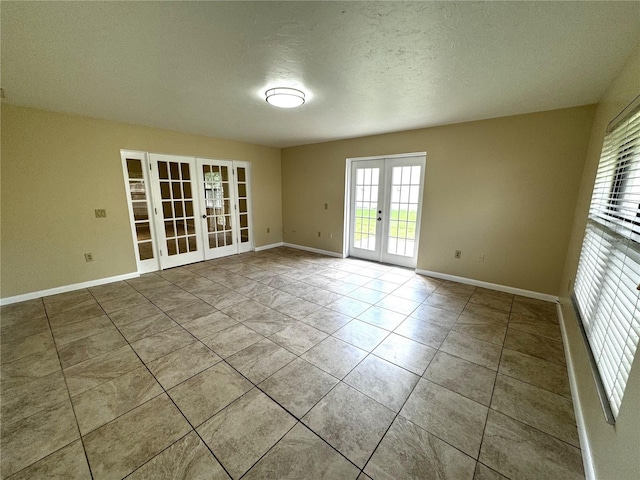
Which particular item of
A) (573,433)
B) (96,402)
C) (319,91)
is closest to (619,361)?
(573,433)

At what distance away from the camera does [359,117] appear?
11.2ft

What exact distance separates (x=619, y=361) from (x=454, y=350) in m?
1.21

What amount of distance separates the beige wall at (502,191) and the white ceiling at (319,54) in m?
0.35

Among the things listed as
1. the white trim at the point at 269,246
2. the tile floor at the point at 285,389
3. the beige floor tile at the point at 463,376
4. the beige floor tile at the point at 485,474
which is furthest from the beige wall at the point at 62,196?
the beige floor tile at the point at 485,474

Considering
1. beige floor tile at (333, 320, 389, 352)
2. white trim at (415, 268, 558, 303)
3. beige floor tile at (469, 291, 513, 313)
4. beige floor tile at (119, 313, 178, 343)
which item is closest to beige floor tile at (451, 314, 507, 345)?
beige floor tile at (469, 291, 513, 313)

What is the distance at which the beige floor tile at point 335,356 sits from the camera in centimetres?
205

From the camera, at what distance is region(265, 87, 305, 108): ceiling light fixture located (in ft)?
7.96

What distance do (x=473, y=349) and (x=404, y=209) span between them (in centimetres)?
274

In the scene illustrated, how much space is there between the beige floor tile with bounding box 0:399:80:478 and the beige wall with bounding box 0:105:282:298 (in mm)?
2630

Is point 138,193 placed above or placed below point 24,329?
above

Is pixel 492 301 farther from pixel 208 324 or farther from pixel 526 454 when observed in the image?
pixel 208 324

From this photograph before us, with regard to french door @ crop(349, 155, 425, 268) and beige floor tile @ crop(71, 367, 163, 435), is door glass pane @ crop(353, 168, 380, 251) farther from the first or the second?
beige floor tile @ crop(71, 367, 163, 435)

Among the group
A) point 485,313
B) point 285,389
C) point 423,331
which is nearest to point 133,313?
point 285,389

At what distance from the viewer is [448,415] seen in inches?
64.1
